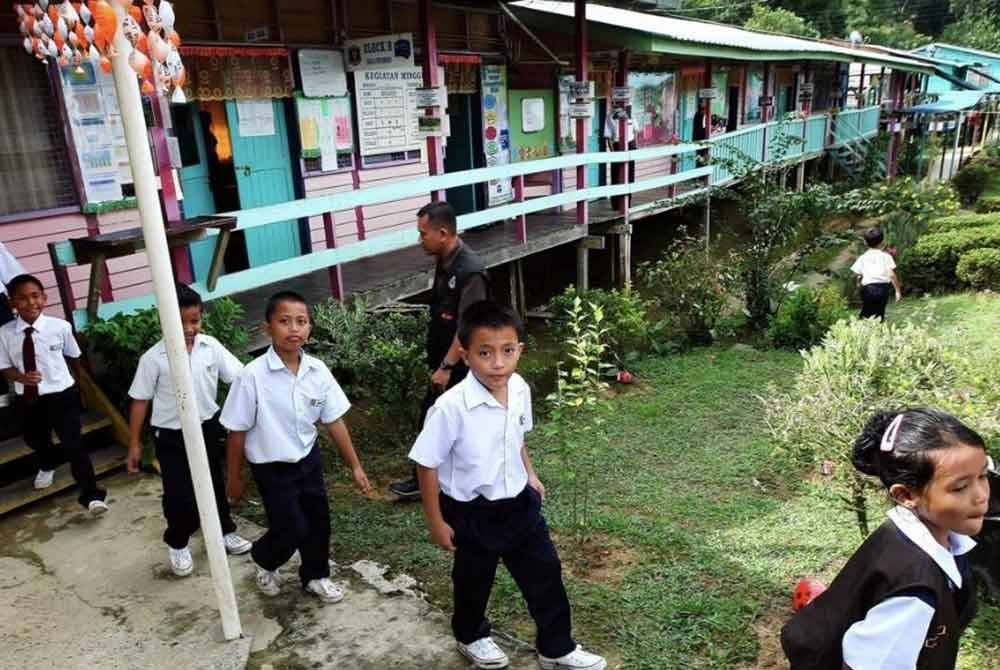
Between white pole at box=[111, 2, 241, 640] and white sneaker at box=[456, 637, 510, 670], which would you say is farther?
white sneaker at box=[456, 637, 510, 670]

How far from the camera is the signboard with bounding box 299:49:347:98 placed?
7445 millimetres

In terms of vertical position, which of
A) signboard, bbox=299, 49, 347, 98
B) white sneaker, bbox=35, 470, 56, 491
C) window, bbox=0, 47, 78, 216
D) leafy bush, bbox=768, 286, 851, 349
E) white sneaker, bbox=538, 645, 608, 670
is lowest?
leafy bush, bbox=768, 286, 851, 349

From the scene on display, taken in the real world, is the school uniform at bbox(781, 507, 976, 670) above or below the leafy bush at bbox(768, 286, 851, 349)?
above

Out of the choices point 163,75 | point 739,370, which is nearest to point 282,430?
point 163,75

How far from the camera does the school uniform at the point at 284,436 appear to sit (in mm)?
3066

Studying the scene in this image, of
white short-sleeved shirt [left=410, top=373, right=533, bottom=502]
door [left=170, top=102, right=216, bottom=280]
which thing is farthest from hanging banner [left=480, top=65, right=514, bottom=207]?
white short-sleeved shirt [left=410, top=373, right=533, bottom=502]

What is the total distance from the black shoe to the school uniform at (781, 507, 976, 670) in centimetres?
317

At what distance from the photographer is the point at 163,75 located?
2678 millimetres

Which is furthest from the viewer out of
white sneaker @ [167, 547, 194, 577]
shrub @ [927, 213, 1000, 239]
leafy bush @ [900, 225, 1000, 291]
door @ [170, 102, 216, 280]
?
shrub @ [927, 213, 1000, 239]

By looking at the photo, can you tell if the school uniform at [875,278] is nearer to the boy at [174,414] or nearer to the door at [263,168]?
the door at [263,168]

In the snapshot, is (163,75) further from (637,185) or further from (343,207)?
(637,185)

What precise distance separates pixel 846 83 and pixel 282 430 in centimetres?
2502

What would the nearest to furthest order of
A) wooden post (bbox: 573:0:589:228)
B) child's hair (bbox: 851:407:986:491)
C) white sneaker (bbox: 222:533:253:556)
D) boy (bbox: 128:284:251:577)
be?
child's hair (bbox: 851:407:986:491) → boy (bbox: 128:284:251:577) → white sneaker (bbox: 222:533:253:556) → wooden post (bbox: 573:0:589:228)

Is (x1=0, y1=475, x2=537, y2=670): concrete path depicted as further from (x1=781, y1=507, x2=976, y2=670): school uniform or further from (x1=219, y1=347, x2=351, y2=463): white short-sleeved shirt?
(x1=781, y1=507, x2=976, y2=670): school uniform
